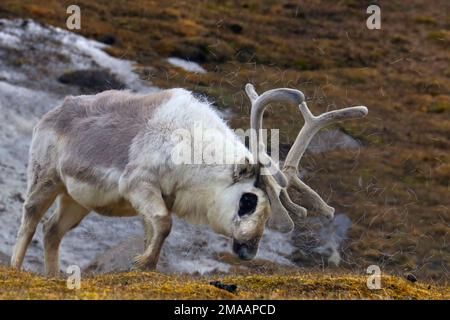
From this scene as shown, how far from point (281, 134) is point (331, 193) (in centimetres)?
311

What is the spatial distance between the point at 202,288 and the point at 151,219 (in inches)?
104

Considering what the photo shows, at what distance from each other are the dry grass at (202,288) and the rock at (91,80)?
19871 millimetres

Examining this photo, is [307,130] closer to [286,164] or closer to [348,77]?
[286,164]

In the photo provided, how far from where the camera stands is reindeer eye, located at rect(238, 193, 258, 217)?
1232 cm

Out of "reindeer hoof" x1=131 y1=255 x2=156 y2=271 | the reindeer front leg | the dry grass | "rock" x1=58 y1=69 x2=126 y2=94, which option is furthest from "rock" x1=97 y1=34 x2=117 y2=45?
the dry grass

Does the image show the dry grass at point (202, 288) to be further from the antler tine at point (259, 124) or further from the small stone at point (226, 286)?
the antler tine at point (259, 124)

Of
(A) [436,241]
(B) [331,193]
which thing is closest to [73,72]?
(B) [331,193]

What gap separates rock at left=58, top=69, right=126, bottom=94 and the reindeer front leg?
18540 mm

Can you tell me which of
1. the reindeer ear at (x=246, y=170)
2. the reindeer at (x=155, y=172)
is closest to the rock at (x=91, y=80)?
the reindeer at (x=155, y=172)

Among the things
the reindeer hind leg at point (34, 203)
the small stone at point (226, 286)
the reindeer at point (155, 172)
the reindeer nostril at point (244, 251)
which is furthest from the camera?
the reindeer hind leg at point (34, 203)

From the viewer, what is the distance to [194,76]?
35125 millimetres

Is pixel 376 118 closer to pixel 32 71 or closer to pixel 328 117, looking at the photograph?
pixel 32 71

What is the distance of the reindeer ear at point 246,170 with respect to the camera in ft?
40.7

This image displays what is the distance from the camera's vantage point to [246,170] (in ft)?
40.8
